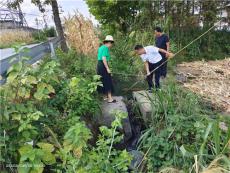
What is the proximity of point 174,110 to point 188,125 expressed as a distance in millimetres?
484

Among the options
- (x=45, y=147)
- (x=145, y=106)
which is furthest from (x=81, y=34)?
(x=45, y=147)

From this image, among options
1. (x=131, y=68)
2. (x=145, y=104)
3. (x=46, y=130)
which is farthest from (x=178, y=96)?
(x=131, y=68)

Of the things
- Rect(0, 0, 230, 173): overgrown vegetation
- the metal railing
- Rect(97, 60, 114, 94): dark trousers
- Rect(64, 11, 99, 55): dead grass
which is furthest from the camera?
Rect(64, 11, 99, 55): dead grass

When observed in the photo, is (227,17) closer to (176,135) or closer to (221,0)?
(221,0)

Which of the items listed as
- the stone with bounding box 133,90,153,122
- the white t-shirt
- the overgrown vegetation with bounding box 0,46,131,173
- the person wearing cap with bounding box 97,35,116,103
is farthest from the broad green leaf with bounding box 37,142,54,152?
the white t-shirt

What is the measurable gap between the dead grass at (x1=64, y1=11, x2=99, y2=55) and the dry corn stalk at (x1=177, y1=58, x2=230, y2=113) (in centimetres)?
259

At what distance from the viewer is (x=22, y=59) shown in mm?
3568

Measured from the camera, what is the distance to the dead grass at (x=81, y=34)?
32.6 ft

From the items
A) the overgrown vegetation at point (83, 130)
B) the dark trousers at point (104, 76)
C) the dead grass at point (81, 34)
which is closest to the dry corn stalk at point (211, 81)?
the overgrown vegetation at point (83, 130)

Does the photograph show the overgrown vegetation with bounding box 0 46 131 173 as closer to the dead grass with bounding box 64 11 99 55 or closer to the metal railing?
the metal railing

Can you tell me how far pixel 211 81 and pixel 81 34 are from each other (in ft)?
13.3

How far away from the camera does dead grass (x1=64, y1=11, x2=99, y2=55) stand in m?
9.92

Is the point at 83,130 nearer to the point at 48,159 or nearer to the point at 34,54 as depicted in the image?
the point at 48,159

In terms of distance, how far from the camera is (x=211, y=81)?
8164mm
